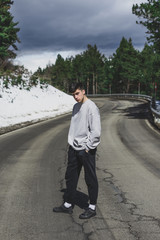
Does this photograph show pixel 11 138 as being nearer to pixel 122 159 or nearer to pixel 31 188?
pixel 122 159

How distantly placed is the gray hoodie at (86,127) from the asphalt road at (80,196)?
1.13 metres

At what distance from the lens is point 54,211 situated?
4.13 m

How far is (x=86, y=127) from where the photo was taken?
12.5ft

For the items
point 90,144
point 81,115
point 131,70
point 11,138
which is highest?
point 131,70

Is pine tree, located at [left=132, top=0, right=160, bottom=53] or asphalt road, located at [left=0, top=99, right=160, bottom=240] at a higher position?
pine tree, located at [left=132, top=0, right=160, bottom=53]

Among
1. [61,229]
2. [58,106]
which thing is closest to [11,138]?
[61,229]

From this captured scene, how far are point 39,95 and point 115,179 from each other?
84.8 feet

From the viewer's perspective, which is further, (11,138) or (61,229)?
(11,138)

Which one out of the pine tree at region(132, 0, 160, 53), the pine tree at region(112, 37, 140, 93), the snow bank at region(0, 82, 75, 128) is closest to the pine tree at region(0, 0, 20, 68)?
the snow bank at region(0, 82, 75, 128)

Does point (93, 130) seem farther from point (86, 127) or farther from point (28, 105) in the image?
point (28, 105)

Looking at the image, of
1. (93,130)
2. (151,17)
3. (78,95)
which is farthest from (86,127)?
(151,17)

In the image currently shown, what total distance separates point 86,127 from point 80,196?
64.0 inches

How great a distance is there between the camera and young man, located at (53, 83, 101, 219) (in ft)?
12.2

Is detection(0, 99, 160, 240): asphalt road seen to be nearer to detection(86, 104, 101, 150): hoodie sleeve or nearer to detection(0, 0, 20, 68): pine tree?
detection(86, 104, 101, 150): hoodie sleeve
